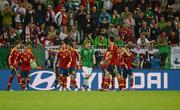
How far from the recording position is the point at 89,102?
1939 cm

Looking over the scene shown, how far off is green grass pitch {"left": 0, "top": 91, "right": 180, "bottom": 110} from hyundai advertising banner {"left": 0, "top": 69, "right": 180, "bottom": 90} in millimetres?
5017

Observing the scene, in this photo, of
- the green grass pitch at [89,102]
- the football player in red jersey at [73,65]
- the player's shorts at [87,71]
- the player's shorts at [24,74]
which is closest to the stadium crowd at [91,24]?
the football player in red jersey at [73,65]

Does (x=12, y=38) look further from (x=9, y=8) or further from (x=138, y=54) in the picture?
(x=138, y=54)

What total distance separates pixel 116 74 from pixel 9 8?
5.80m

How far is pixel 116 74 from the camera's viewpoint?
87.5ft

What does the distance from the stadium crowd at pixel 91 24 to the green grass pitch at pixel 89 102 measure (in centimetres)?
636

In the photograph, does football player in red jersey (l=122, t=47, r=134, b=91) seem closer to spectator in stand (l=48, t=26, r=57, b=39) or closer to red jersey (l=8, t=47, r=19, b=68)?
spectator in stand (l=48, t=26, r=57, b=39)

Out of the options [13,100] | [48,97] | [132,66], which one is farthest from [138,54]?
[13,100]

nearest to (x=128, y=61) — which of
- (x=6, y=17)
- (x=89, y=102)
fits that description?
(x=6, y=17)

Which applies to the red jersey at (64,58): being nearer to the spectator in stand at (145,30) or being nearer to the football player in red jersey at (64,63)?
the football player in red jersey at (64,63)

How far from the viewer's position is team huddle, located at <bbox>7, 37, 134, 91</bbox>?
26.4 metres

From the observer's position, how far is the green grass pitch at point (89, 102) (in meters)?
17.7

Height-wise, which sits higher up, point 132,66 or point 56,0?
point 56,0

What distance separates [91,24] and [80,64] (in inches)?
109
